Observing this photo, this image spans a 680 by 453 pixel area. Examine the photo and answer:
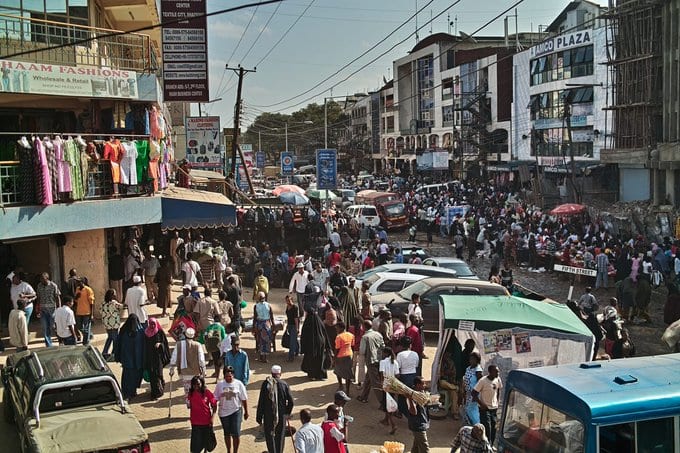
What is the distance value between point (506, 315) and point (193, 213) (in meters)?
9.65

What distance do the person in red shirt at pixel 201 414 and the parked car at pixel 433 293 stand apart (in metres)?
7.77

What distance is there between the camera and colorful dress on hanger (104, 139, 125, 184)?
16844 millimetres

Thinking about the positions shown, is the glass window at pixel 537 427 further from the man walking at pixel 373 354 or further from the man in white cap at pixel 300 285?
the man in white cap at pixel 300 285

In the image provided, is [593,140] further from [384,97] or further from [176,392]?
[384,97]

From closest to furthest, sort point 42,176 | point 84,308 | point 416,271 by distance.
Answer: point 84,308 → point 42,176 → point 416,271

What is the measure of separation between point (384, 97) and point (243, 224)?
2775 inches

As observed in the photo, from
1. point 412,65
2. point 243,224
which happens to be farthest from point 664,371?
point 412,65

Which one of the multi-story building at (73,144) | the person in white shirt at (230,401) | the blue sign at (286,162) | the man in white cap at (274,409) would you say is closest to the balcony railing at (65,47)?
the multi-story building at (73,144)

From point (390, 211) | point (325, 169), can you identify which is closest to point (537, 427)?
point (325, 169)

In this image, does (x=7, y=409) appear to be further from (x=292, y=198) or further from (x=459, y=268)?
(x=292, y=198)

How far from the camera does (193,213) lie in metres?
19.3

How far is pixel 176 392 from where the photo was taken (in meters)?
13.3

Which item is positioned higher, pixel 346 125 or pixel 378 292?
pixel 346 125

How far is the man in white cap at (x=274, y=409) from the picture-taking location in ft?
33.1
